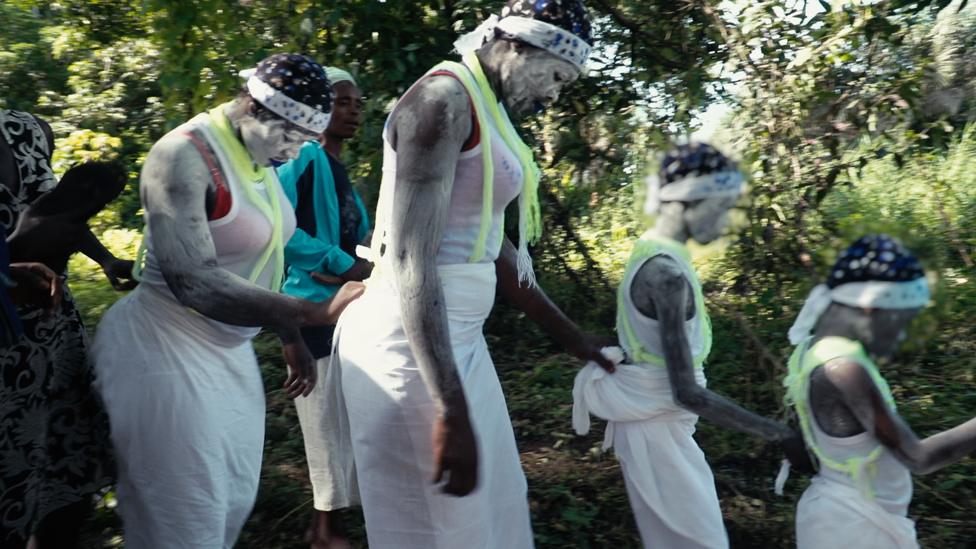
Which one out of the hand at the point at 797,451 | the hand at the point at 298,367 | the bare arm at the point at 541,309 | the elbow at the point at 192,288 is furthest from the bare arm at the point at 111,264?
the hand at the point at 797,451

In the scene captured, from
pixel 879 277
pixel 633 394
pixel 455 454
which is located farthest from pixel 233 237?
pixel 879 277

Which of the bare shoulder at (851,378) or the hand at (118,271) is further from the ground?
the bare shoulder at (851,378)

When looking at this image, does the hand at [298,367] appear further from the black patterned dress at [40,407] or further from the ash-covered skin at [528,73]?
the ash-covered skin at [528,73]

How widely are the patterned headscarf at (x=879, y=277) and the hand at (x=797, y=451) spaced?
0.41m

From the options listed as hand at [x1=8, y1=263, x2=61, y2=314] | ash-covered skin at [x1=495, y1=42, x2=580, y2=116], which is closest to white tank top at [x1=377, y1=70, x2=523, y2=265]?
ash-covered skin at [x1=495, y1=42, x2=580, y2=116]

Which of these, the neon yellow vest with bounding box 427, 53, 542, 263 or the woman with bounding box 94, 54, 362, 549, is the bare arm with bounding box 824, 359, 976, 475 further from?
the woman with bounding box 94, 54, 362, 549

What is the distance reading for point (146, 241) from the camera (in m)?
2.75

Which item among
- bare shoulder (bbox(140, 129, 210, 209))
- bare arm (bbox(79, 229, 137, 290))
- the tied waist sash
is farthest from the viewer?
bare arm (bbox(79, 229, 137, 290))

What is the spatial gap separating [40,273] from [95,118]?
901 cm

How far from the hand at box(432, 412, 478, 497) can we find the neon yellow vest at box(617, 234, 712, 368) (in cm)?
85

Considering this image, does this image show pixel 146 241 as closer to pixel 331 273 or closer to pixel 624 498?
pixel 331 273

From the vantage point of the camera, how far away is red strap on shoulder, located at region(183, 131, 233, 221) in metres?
2.63

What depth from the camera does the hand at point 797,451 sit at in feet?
9.11

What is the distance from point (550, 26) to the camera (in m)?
2.46
